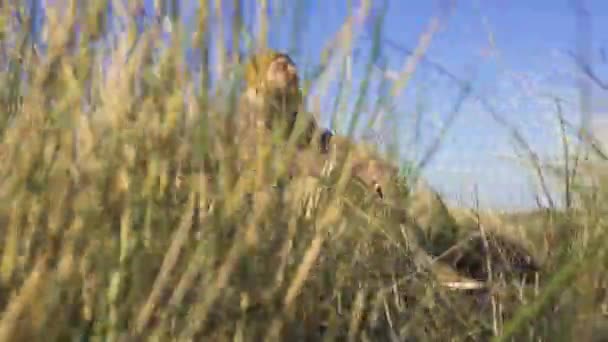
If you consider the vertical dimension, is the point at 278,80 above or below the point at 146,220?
above

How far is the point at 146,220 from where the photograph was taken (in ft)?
4.17

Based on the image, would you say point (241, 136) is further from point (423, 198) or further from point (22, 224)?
point (423, 198)

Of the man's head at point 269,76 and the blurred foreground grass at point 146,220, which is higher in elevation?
the man's head at point 269,76

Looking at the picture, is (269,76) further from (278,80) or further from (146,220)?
(146,220)

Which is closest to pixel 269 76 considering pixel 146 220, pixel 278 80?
pixel 278 80

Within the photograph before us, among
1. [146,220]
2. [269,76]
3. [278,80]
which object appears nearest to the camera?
[146,220]

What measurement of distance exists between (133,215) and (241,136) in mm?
241

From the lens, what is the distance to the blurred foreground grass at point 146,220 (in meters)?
1.24

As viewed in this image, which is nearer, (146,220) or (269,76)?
(146,220)

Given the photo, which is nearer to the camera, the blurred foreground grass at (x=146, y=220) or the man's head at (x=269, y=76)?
the blurred foreground grass at (x=146, y=220)

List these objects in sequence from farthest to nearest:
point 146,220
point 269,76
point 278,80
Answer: point 278,80 < point 269,76 < point 146,220

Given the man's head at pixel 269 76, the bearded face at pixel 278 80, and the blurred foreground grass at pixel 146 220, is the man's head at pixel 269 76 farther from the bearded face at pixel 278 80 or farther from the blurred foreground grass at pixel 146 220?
the blurred foreground grass at pixel 146 220

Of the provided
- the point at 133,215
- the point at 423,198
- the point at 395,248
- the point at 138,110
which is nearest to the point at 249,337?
the point at 133,215

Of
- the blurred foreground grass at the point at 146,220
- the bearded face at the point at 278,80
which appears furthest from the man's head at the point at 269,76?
the blurred foreground grass at the point at 146,220
